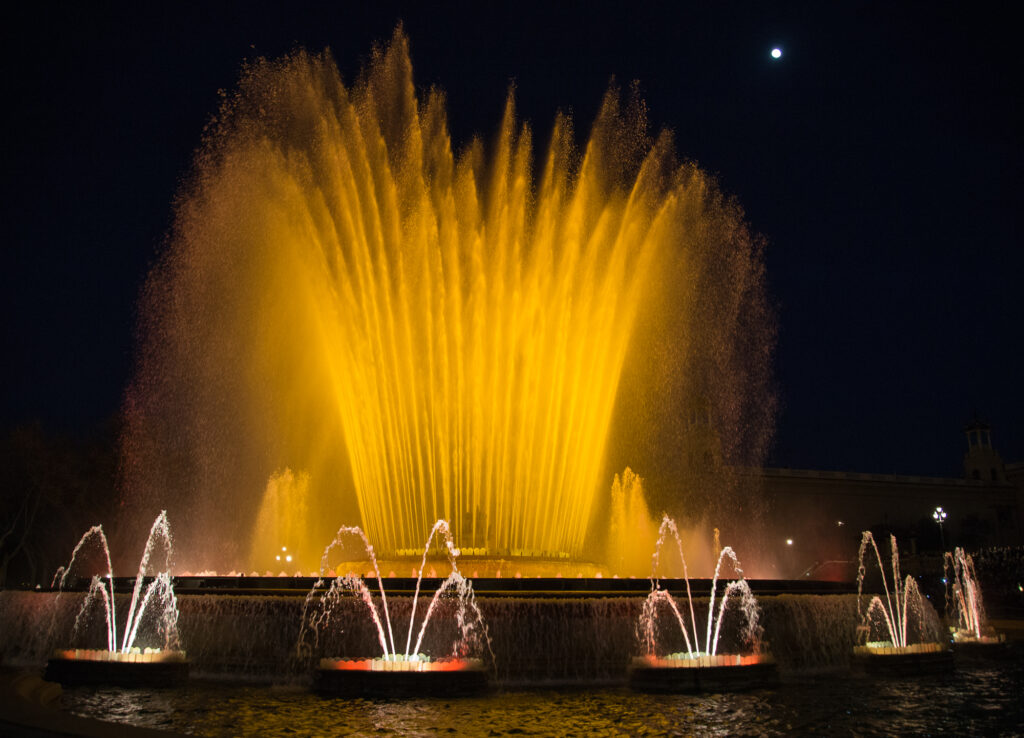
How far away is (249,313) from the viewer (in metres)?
24.3

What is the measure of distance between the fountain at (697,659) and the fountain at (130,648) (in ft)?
19.7

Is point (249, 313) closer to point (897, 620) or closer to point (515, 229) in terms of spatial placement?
point (515, 229)

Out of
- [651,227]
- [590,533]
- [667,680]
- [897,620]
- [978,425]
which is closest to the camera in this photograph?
[667,680]

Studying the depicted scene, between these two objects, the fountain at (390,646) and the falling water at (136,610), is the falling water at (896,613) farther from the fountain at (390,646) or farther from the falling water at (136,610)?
the falling water at (136,610)

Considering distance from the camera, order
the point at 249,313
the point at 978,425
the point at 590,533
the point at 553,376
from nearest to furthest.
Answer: the point at 553,376, the point at 249,313, the point at 590,533, the point at 978,425

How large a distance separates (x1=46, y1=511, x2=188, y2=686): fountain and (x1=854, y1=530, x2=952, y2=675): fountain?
9514mm

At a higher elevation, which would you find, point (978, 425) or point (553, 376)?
point (978, 425)

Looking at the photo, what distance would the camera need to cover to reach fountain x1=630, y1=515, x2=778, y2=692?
1049 centimetres

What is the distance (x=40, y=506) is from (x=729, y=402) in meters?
27.6

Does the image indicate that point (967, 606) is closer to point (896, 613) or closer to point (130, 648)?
point (896, 613)

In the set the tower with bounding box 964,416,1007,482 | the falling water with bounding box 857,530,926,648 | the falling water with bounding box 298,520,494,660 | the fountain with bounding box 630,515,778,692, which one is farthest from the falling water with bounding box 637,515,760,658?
the tower with bounding box 964,416,1007,482

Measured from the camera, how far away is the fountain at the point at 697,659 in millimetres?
10492

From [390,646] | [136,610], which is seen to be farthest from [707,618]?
[136,610]

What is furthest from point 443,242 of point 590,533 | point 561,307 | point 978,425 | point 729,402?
point 978,425
